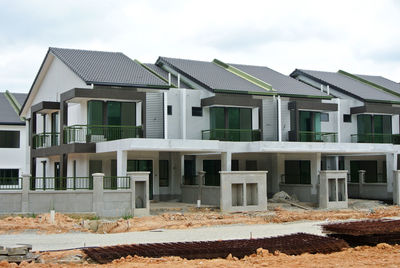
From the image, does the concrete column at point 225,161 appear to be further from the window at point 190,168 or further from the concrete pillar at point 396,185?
the concrete pillar at point 396,185

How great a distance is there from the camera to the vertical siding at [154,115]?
32.8 meters

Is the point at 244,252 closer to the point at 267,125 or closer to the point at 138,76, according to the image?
the point at 138,76

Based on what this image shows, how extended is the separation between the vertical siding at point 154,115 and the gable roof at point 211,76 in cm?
299

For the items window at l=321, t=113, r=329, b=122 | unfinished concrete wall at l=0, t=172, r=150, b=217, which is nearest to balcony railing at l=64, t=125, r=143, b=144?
unfinished concrete wall at l=0, t=172, r=150, b=217

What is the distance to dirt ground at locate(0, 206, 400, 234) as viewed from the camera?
882 inches

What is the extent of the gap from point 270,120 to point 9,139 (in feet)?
59.2

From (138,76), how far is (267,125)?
8637 millimetres

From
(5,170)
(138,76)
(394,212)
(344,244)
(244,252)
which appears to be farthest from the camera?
(5,170)

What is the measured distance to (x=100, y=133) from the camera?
30609 mm

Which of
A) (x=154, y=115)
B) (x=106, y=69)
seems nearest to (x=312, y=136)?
(x=154, y=115)

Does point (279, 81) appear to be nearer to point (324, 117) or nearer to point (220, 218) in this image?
point (324, 117)

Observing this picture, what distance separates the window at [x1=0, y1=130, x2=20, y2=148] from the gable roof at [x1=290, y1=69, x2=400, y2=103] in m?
19.7

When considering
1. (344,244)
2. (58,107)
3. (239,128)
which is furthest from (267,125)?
(344,244)

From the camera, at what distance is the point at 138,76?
32.2m
